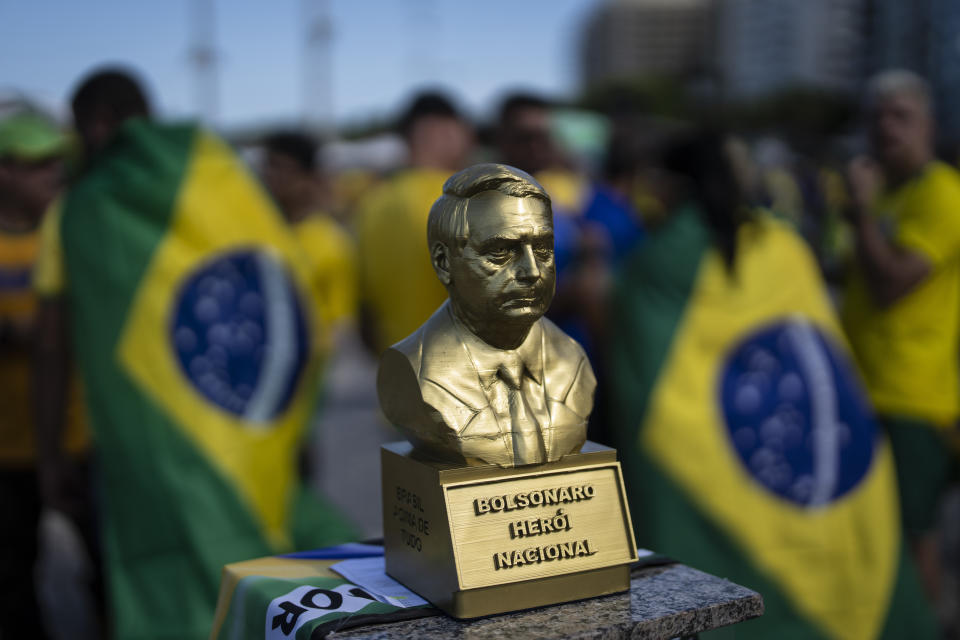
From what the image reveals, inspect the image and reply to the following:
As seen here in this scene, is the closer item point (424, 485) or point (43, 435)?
point (424, 485)

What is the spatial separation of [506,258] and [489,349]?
220 mm

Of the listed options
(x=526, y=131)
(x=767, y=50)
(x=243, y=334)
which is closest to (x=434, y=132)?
(x=526, y=131)

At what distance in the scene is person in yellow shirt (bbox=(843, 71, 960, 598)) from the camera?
3580 millimetres

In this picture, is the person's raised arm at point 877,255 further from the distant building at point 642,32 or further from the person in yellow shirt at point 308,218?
the distant building at point 642,32

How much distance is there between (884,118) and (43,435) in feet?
12.1

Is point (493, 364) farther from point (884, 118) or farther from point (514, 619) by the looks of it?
point (884, 118)

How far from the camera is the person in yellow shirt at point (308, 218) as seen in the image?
4.68 meters

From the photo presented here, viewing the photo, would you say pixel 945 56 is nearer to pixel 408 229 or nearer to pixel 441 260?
pixel 408 229

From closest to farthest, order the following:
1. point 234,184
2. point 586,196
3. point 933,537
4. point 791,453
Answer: point 791,453 < point 234,184 < point 933,537 < point 586,196

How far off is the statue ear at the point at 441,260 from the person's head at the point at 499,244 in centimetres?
1

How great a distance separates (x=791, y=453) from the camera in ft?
10.5

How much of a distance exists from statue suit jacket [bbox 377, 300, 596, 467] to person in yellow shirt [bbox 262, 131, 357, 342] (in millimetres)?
2777

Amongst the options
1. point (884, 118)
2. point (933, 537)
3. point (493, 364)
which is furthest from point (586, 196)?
point (493, 364)

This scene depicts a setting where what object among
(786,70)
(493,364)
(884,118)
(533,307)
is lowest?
(493,364)
